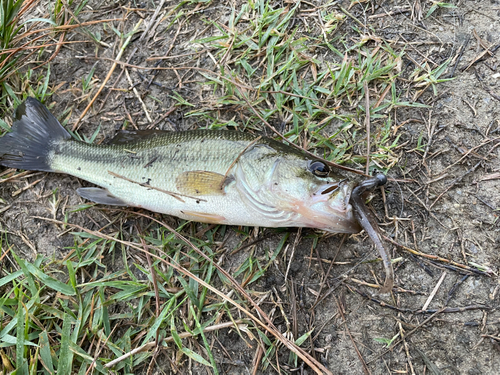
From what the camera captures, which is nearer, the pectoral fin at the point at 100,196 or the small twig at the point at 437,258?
the small twig at the point at 437,258

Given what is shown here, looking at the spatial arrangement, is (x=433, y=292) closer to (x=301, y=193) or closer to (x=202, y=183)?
(x=301, y=193)

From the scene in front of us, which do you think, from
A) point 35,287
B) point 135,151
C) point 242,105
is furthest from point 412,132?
point 35,287

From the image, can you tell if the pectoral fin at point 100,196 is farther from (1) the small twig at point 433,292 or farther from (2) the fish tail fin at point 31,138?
(1) the small twig at point 433,292

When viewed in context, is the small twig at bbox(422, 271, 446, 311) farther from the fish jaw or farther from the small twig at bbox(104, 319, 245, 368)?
the small twig at bbox(104, 319, 245, 368)

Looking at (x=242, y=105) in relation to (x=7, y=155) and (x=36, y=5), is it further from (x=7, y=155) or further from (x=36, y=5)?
(x=36, y=5)

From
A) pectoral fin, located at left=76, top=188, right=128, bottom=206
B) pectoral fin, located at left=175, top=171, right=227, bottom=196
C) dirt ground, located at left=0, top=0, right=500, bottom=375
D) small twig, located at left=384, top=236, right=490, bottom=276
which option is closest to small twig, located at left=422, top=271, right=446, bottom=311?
dirt ground, located at left=0, top=0, right=500, bottom=375

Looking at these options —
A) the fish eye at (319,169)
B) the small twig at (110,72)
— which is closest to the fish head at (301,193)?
the fish eye at (319,169)
